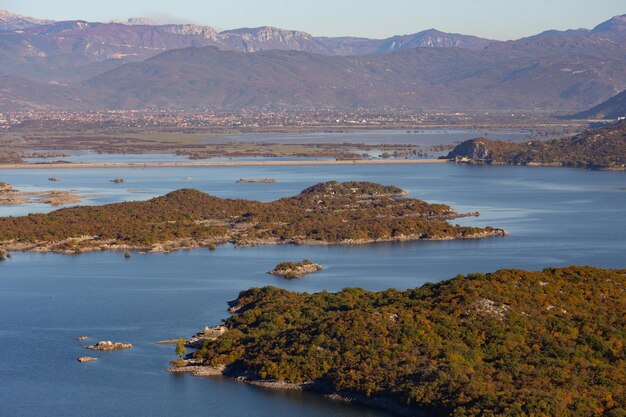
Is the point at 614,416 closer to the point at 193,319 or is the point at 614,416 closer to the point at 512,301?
the point at 512,301

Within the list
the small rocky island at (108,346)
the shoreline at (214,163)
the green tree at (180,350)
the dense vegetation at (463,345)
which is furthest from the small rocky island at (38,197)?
the green tree at (180,350)

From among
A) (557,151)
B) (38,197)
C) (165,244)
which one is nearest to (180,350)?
(165,244)

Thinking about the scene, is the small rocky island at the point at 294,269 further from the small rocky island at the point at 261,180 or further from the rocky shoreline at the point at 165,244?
the small rocky island at the point at 261,180

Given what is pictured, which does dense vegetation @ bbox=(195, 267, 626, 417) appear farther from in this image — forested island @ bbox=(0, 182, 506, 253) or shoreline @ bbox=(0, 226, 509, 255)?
forested island @ bbox=(0, 182, 506, 253)

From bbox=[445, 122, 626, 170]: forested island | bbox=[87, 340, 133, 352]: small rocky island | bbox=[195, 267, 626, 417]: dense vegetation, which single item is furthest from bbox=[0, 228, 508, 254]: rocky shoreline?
bbox=[445, 122, 626, 170]: forested island

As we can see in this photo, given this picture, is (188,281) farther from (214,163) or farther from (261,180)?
(214,163)

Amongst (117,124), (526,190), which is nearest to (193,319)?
(526,190)
